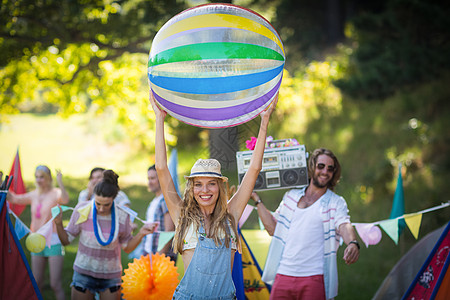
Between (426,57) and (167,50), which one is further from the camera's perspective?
(426,57)

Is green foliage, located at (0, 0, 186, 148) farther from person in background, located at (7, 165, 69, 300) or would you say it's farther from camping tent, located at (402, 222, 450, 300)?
camping tent, located at (402, 222, 450, 300)

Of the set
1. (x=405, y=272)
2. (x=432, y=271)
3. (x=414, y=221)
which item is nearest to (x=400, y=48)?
(x=405, y=272)

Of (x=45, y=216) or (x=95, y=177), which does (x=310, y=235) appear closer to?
(x=95, y=177)

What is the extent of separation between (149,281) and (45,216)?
6.45 ft

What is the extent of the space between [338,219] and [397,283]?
1.64 m

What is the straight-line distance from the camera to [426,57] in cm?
913

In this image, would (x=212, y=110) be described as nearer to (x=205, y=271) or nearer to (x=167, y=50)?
(x=167, y=50)

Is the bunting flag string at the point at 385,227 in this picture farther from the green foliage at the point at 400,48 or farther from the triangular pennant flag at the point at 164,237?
the green foliage at the point at 400,48

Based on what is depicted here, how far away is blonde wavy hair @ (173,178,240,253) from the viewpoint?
2566mm

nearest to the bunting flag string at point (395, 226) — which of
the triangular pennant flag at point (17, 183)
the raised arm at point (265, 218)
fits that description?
the raised arm at point (265, 218)

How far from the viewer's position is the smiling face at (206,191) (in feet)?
8.52

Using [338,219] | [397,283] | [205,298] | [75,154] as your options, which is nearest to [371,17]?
[397,283]

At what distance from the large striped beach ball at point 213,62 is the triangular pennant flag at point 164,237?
1651mm

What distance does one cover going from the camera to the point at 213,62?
8.70ft
